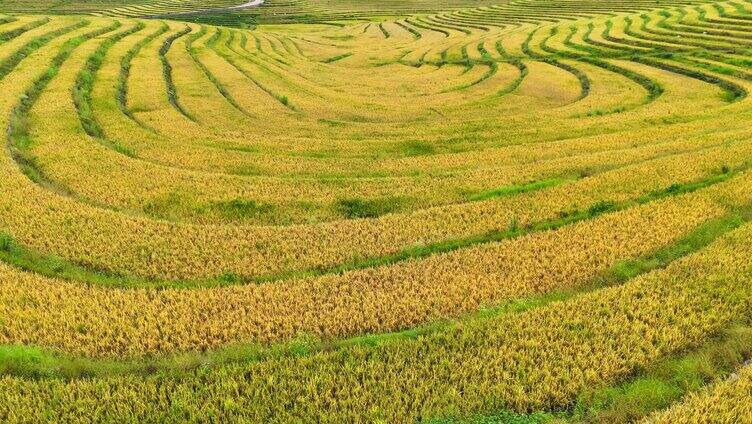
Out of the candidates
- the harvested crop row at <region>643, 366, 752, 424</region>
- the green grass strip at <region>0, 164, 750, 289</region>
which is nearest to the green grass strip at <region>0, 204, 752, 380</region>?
the harvested crop row at <region>643, 366, 752, 424</region>

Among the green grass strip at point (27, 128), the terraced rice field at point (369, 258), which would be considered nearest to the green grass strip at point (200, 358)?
the terraced rice field at point (369, 258)

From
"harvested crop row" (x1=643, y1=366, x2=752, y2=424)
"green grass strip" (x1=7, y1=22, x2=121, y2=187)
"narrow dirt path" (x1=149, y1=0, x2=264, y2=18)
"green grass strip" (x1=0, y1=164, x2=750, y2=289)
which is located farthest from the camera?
"narrow dirt path" (x1=149, y1=0, x2=264, y2=18)

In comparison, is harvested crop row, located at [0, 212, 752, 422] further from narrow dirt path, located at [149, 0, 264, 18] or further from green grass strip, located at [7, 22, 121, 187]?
narrow dirt path, located at [149, 0, 264, 18]

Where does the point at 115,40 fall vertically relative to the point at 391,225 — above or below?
above

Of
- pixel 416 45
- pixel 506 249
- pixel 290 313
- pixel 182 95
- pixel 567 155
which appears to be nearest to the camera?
pixel 290 313

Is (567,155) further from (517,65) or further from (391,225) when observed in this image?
(517,65)

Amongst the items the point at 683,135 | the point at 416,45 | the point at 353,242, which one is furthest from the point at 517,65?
the point at 353,242

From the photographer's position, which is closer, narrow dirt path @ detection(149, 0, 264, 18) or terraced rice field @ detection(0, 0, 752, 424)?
terraced rice field @ detection(0, 0, 752, 424)

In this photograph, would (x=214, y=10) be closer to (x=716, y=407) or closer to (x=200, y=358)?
(x=200, y=358)
